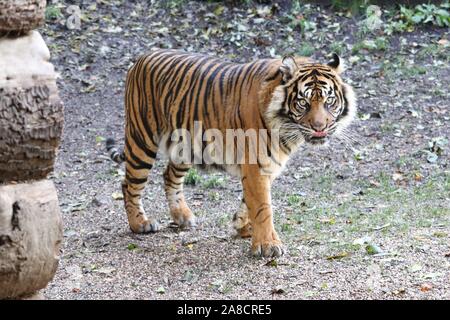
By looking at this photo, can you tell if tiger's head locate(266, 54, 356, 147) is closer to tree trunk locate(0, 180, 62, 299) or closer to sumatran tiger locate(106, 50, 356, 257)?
sumatran tiger locate(106, 50, 356, 257)

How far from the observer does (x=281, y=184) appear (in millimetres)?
7781

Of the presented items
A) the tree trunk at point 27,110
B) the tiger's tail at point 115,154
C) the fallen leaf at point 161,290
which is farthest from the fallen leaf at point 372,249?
the tree trunk at point 27,110

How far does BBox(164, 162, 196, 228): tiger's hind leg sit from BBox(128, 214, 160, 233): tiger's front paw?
204 millimetres

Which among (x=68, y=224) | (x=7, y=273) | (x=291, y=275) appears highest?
(x=7, y=273)

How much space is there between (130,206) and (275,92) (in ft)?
5.30

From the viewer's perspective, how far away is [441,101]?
9.43 meters

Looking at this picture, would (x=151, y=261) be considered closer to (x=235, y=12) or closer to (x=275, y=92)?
(x=275, y=92)

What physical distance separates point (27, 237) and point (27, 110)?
0.51m

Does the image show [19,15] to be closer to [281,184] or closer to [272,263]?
[272,263]

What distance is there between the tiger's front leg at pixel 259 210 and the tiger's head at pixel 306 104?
303 millimetres

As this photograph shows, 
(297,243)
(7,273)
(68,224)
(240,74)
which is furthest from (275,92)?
(7,273)

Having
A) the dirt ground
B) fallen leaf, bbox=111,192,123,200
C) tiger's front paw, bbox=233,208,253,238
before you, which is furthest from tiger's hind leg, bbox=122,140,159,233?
fallen leaf, bbox=111,192,123,200

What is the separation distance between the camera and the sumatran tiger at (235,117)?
18.3ft

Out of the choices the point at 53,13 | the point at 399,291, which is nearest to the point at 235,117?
the point at 399,291
